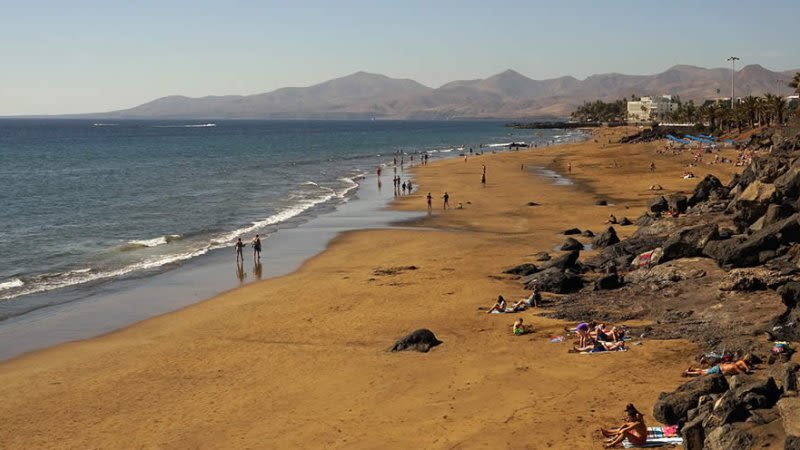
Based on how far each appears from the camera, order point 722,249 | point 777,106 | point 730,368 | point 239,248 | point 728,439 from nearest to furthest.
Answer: point 728,439 → point 730,368 → point 722,249 → point 239,248 → point 777,106

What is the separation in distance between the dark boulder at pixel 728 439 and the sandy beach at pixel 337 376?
256 cm

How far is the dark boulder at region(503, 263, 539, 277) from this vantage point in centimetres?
2864

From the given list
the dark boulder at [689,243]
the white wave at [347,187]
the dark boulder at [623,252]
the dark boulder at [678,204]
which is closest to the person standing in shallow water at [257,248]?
the dark boulder at [623,252]

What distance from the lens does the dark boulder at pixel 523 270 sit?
28.6 m

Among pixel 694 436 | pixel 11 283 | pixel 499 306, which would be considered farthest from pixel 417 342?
pixel 11 283

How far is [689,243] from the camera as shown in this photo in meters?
25.6

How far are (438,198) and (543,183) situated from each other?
13.5 m

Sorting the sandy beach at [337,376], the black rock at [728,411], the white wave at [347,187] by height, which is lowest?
the white wave at [347,187]

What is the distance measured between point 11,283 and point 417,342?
19604mm

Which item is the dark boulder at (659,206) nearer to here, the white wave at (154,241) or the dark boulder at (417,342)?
the dark boulder at (417,342)

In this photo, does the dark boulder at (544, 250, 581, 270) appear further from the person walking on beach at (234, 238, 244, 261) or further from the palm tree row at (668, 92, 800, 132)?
the palm tree row at (668, 92, 800, 132)

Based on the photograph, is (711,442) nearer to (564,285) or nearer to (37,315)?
(564,285)

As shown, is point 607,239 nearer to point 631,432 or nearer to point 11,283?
point 631,432

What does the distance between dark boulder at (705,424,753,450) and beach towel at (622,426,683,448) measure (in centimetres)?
156
